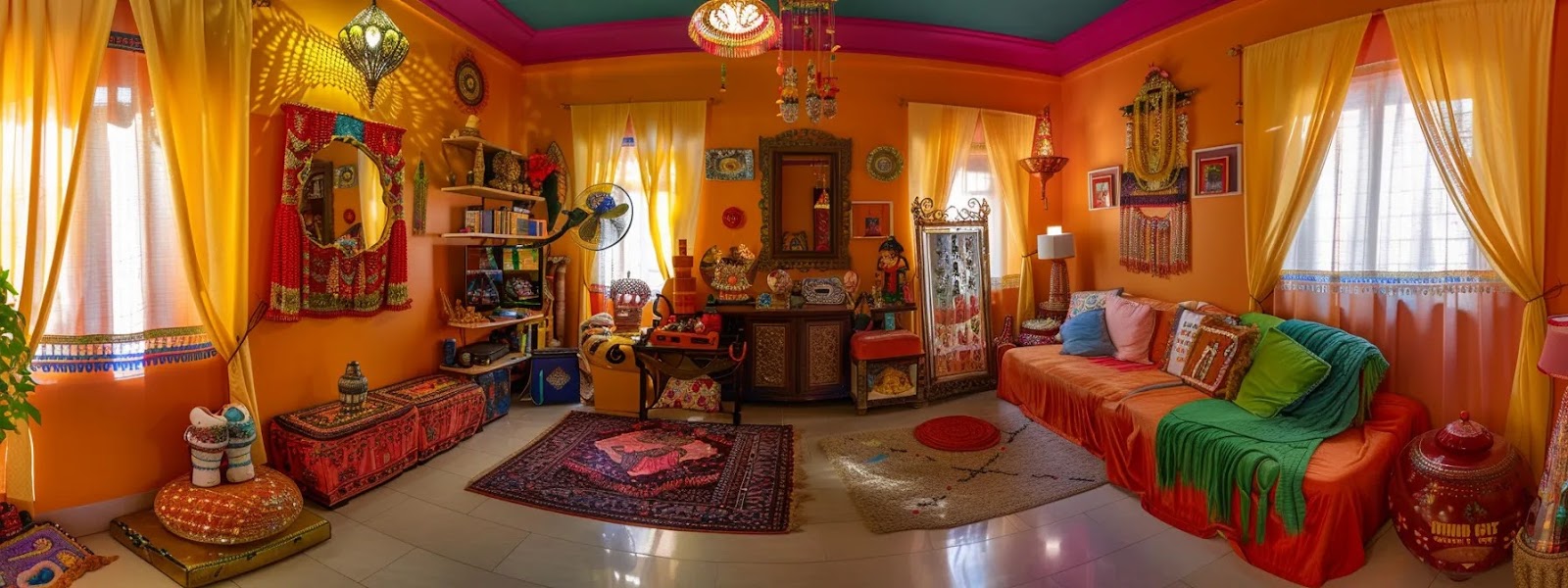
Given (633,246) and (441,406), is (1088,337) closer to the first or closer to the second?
(633,246)

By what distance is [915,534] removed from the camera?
9.14ft

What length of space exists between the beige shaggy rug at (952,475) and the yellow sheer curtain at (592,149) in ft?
8.78

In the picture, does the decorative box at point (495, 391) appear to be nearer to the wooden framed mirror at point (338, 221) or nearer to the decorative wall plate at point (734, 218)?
the wooden framed mirror at point (338, 221)

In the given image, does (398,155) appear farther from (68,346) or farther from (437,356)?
(68,346)

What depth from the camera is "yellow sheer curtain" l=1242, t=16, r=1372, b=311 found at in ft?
11.0

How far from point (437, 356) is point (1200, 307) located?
5.43 m

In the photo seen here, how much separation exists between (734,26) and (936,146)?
8.78ft

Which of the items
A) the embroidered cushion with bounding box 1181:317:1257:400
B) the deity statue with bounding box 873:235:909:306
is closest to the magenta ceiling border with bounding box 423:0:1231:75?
the deity statue with bounding box 873:235:909:306

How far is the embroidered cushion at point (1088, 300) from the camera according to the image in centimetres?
476

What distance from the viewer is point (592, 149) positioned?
5.14 m

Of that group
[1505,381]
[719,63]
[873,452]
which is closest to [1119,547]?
[873,452]

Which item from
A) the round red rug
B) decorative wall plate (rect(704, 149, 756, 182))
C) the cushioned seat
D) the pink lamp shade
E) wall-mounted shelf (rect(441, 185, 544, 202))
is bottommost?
the round red rug

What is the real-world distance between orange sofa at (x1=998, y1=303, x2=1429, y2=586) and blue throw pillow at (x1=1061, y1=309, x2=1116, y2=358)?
0.40ft

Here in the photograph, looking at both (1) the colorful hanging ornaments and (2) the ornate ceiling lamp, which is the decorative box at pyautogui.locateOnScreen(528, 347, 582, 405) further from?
(2) the ornate ceiling lamp
